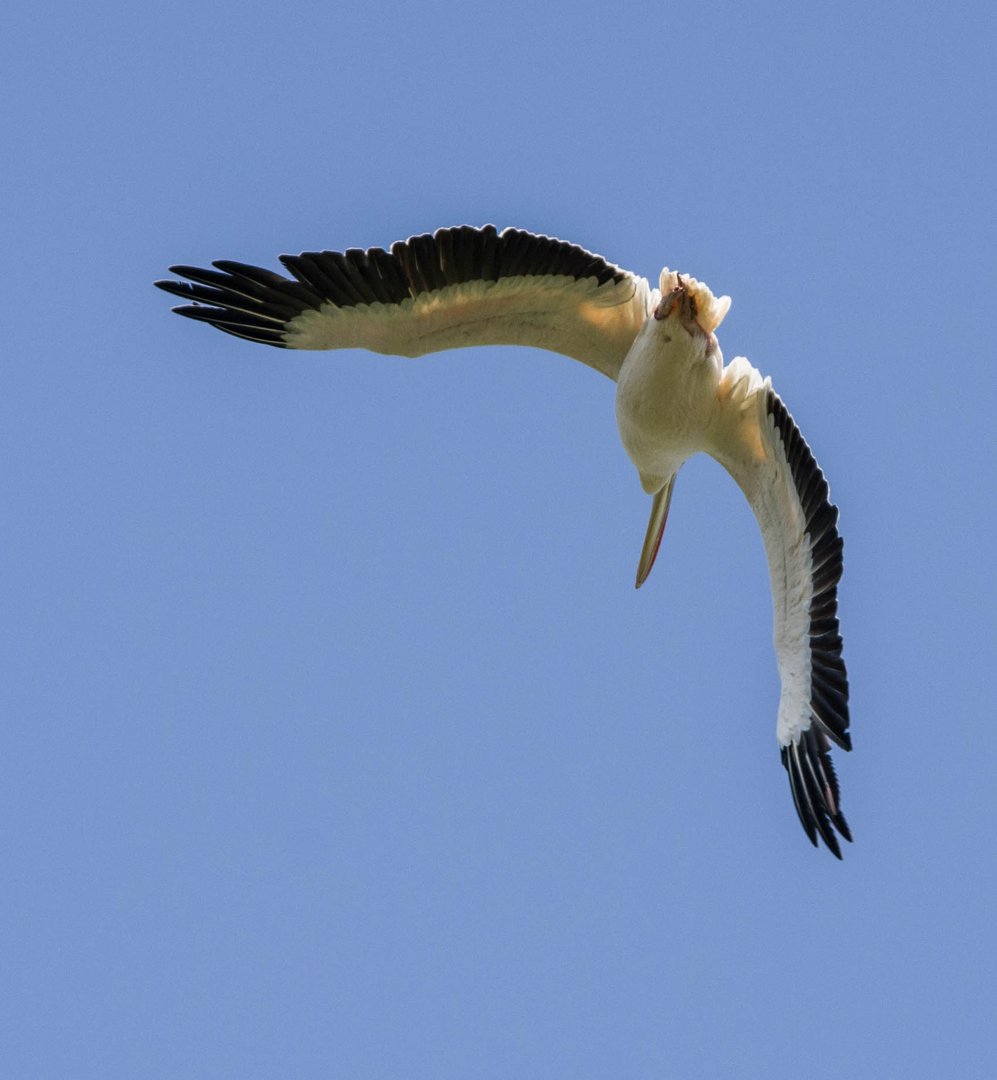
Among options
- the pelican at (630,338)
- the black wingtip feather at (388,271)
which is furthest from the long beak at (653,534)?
the black wingtip feather at (388,271)

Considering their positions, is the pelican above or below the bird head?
below

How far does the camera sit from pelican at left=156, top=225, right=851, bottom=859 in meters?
9.54

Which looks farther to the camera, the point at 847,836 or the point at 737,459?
the point at 737,459

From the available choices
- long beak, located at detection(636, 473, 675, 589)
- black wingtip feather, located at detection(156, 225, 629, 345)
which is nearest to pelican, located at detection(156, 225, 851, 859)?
black wingtip feather, located at detection(156, 225, 629, 345)

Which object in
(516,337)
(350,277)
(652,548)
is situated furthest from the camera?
(652,548)

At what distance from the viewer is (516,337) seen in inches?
399

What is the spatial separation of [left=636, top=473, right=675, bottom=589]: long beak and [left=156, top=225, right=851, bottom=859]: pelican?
1192 mm

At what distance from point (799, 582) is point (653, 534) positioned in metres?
1.64

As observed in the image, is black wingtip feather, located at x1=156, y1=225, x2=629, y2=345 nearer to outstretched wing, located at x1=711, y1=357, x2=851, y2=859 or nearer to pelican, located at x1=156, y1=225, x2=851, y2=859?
pelican, located at x1=156, y1=225, x2=851, y2=859

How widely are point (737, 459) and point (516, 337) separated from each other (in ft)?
4.52

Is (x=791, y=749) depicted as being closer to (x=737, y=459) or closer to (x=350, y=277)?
(x=737, y=459)

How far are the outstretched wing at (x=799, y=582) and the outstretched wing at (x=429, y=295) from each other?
78 cm

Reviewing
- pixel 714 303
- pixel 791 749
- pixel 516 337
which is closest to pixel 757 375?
pixel 714 303

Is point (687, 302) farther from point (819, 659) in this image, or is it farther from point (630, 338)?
point (819, 659)
